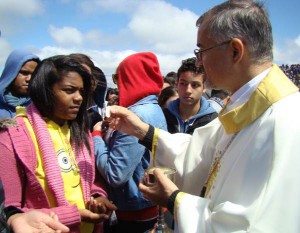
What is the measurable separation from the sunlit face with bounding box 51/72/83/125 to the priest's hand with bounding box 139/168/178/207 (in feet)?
2.63

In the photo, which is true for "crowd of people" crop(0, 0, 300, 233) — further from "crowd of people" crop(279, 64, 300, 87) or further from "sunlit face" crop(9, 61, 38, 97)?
"crowd of people" crop(279, 64, 300, 87)

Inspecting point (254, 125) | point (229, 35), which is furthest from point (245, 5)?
point (254, 125)

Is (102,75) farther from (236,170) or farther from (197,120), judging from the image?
(236,170)

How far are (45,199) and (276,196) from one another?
52.7 inches

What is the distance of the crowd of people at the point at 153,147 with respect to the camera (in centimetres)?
130

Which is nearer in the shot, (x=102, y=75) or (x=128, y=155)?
(x=128, y=155)

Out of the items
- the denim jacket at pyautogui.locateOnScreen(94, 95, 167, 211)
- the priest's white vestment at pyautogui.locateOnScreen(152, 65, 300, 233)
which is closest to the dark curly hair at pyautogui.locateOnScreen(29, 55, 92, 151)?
the denim jacket at pyautogui.locateOnScreen(94, 95, 167, 211)

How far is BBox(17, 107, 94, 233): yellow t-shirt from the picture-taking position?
1.91 m

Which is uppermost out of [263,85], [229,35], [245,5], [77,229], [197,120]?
[245,5]

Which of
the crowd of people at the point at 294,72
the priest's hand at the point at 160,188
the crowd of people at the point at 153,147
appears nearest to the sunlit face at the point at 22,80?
the crowd of people at the point at 153,147

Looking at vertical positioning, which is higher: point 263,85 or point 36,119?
point 263,85

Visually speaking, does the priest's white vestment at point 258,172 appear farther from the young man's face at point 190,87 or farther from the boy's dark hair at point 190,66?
the boy's dark hair at point 190,66

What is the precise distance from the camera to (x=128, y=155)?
2.32 m

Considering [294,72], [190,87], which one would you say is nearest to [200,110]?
[190,87]
